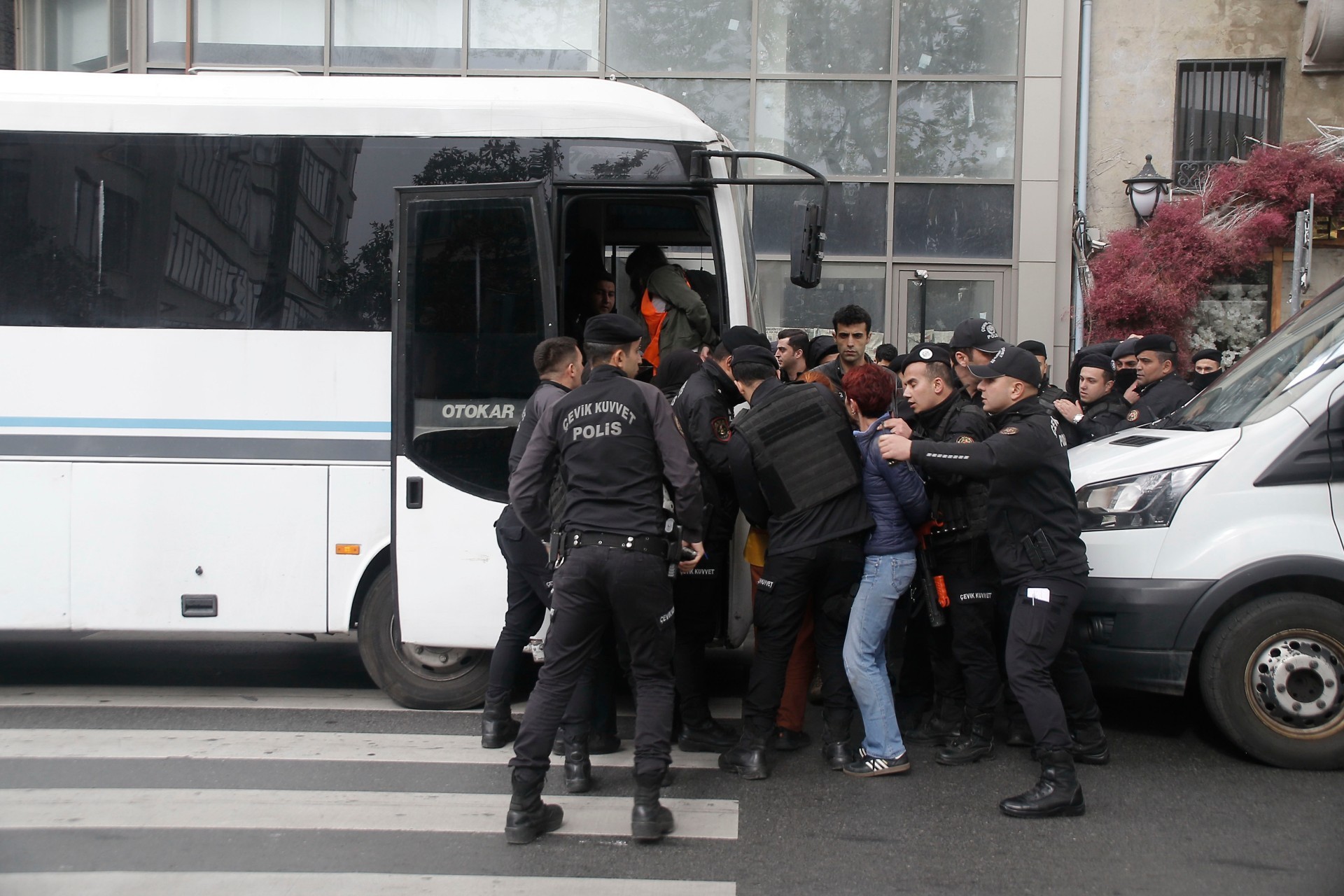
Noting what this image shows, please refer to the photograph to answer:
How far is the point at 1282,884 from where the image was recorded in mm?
4117

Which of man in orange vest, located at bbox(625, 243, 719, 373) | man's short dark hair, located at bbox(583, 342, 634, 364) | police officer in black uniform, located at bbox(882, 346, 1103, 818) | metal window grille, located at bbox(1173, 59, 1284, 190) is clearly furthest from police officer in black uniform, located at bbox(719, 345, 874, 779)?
Answer: metal window grille, located at bbox(1173, 59, 1284, 190)

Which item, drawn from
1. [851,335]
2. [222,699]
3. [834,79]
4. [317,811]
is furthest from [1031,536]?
[834,79]

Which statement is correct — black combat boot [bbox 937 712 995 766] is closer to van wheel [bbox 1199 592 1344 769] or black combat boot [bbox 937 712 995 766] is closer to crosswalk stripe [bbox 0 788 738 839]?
van wheel [bbox 1199 592 1344 769]

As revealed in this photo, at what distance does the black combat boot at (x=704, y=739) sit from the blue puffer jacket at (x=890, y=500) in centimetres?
117

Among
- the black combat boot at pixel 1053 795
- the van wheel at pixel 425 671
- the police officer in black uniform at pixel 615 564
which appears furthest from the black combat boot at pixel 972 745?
the van wheel at pixel 425 671

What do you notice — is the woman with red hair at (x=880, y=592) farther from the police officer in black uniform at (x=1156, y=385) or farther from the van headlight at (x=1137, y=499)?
the police officer in black uniform at (x=1156, y=385)

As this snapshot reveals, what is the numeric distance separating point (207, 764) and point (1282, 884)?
4.50 meters

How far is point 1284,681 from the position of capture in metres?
5.23

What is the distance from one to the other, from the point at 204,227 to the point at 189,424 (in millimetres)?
1037

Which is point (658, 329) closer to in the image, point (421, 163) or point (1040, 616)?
point (421, 163)

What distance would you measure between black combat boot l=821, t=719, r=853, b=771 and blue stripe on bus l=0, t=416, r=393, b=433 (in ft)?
8.87

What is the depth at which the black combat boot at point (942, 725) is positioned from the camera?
570 cm

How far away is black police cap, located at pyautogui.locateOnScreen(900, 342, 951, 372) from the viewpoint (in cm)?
578

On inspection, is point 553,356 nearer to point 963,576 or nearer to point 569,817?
point 569,817
